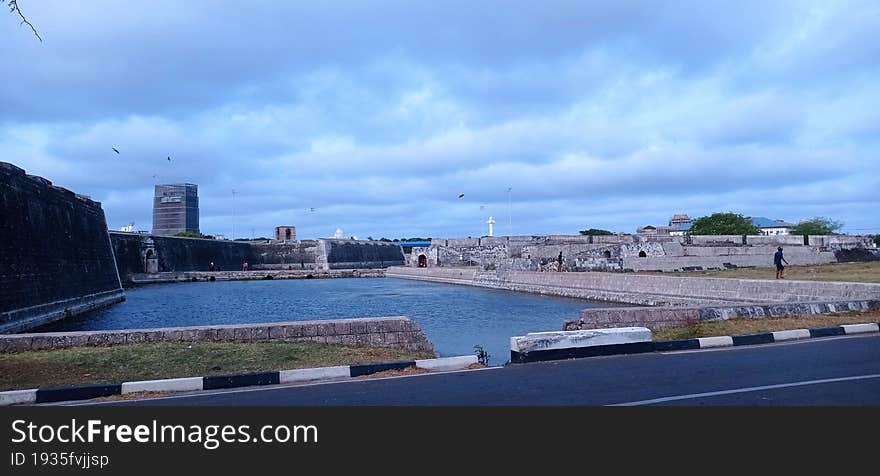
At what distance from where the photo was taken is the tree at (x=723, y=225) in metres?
54.2

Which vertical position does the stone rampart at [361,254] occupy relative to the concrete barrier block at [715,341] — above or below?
above

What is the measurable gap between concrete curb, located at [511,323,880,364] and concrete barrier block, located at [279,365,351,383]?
2042 mm

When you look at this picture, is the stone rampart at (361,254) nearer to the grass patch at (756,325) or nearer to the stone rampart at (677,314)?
the stone rampart at (677,314)

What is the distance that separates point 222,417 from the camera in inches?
193

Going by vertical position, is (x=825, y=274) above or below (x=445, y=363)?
above

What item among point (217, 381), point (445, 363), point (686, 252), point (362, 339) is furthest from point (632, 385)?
point (686, 252)

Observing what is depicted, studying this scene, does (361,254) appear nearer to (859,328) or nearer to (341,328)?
(341,328)

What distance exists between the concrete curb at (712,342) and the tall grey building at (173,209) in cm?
9558

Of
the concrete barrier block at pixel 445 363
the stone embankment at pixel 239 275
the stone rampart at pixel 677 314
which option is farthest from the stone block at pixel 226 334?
the stone embankment at pixel 239 275

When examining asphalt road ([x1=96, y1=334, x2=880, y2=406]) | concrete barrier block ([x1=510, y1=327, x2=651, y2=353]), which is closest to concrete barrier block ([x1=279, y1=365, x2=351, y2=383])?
asphalt road ([x1=96, y1=334, x2=880, y2=406])

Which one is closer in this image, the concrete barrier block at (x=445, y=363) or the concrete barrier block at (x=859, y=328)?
the concrete barrier block at (x=445, y=363)

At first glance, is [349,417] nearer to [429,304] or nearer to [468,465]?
[468,465]

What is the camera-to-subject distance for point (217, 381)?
650cm

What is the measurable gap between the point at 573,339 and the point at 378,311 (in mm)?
14340
